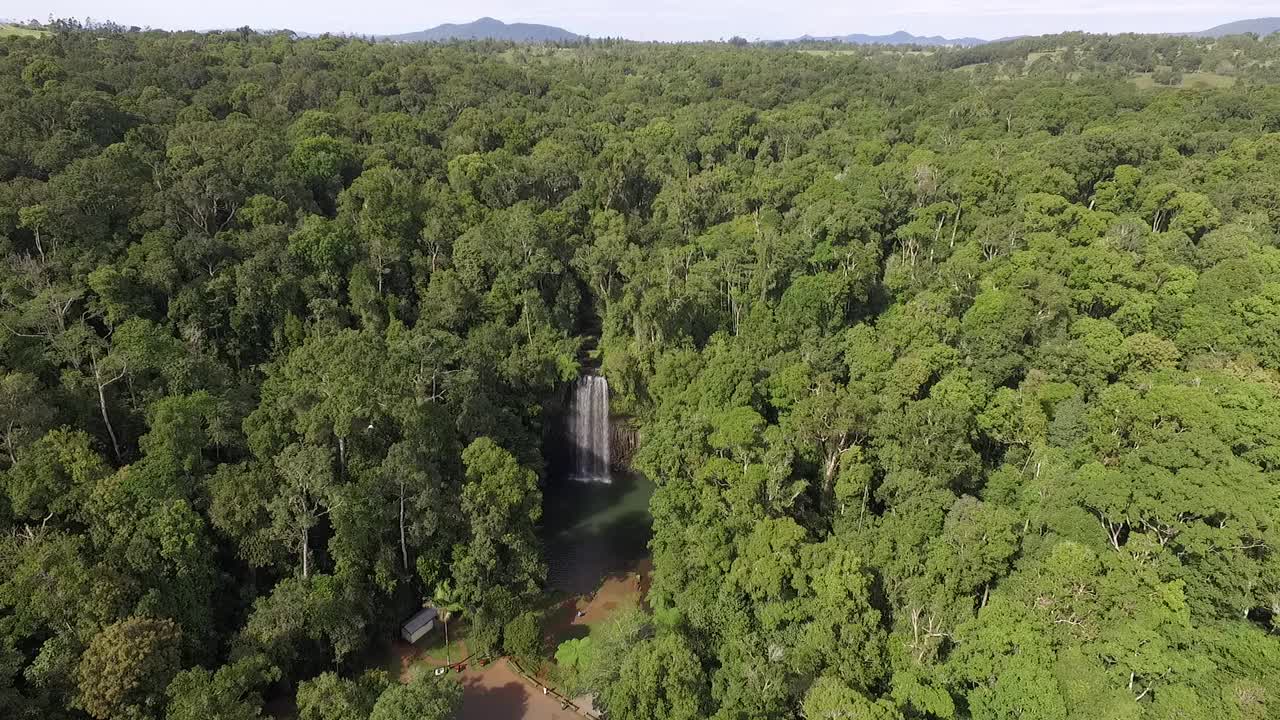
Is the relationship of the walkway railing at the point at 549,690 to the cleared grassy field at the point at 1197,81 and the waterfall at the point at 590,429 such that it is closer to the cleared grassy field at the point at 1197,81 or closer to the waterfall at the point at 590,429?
the waterfall at the point at 590,429

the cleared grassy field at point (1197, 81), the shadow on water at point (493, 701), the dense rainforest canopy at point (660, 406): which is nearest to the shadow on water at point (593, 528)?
the dense rainforest canopy at point (660, 406)

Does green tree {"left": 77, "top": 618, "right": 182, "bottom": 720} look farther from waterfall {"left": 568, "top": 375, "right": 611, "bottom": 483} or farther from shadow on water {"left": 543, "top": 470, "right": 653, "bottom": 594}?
waterfall {"left": 568, "top": 375, "right": 611, "bottom": 483}

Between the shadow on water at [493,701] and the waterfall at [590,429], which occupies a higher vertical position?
the waterfall at [590,429]

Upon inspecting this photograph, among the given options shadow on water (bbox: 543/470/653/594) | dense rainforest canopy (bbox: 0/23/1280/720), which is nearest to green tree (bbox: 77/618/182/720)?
dense rainforest canopy (bbox: 0/23/1280/720)

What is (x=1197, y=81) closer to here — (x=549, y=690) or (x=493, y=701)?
(x=549, y=690)

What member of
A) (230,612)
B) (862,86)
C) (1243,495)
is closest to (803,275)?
(1243,495)

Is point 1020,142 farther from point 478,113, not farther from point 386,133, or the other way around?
point 386,133
